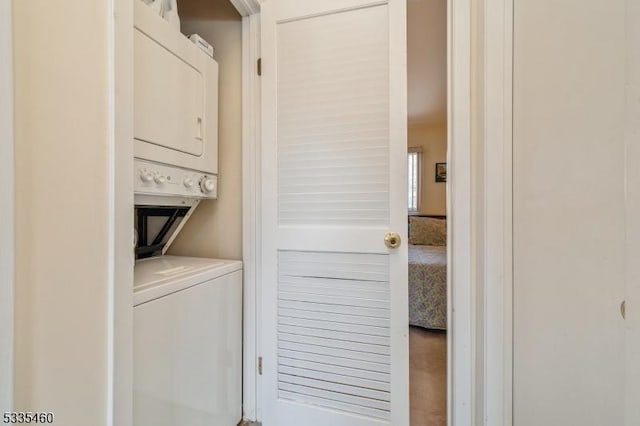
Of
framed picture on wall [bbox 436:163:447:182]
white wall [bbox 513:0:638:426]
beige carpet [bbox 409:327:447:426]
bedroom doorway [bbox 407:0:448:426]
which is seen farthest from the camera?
framed picture on wall [bbox 436:163:447:182]

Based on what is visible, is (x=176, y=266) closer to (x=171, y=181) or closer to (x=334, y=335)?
(x=171, y=181)

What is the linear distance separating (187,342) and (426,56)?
9.05 feet

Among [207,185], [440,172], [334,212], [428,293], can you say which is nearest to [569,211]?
[334,212]

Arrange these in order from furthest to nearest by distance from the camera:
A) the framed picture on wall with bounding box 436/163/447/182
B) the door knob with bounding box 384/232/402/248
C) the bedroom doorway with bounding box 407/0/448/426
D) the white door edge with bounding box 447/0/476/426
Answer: the framed picture on wall with bounding box 436/163/447/182 → the bedroom doorway with bounding box 407/0/448/426 → the door knob with bounding box 384/232/402/248 → the white door edge with bounding box 447/0/476/426

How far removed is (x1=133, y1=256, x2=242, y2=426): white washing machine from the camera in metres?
0.90

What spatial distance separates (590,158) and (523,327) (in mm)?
541

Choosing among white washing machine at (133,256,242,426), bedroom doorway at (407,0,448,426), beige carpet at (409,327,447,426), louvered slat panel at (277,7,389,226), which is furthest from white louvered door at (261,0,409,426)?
bedroom doorway at (407,0,448,426)

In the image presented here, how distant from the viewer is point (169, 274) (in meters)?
1.10

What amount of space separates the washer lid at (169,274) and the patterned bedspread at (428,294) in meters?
1.84

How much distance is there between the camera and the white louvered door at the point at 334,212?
49.9 inches

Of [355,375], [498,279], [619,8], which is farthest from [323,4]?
[355,375]

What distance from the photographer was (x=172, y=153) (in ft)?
3.76

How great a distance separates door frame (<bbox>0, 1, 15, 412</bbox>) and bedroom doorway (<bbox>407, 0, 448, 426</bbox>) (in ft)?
5.44

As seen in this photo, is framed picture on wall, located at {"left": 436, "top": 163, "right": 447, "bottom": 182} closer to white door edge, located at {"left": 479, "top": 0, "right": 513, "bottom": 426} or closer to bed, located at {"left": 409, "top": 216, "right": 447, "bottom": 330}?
bed, located at {"left": 409, "top": 216, "right": 447, "bottom": 330}
